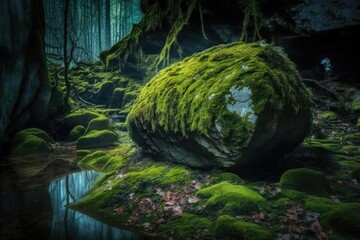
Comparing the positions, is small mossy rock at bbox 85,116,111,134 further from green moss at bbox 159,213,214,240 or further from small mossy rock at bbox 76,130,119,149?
green moss at bbox 159,213,214,240

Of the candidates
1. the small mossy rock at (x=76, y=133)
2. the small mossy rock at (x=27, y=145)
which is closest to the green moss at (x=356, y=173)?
the small mossy rock at (x=27, y=145)

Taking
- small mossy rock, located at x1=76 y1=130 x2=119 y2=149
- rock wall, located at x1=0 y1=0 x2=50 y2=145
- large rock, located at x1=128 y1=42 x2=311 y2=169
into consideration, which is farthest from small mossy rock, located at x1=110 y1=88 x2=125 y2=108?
large rock, located at x1=128 y1=42 x2=311 y2=169

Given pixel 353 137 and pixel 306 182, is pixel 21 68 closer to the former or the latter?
pixel 306 182

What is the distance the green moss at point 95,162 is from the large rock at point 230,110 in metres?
2.84

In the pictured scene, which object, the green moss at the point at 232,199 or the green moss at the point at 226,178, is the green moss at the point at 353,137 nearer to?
the green moss at the point at 226,178

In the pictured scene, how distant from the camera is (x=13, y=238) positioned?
4445mm

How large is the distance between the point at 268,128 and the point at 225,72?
1.61 metres

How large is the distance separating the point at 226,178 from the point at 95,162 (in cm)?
579

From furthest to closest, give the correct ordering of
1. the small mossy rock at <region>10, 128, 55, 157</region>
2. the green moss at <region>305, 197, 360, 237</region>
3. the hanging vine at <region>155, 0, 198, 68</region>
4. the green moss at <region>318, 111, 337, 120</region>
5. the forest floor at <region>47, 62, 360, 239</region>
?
1. the hanging vine at <region>155, 0, 198, 68</region>
2. the small mossy rock at <region>10, 128, 55, 157</region>
3. the green moss at <region>318, 111, 337, 120</region>
4. the forest floor at <region>47, 62, 360, 239</region>
5. the green moss at <region>305, 197, 360, 237</region>

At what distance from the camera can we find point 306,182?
502 centimetres

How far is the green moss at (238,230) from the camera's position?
3.88 meters

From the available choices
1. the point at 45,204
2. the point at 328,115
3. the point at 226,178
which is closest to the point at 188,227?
the point at 226,178

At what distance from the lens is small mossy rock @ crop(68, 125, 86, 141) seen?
15789mm

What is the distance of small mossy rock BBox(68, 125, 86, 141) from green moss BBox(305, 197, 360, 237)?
551 inches
